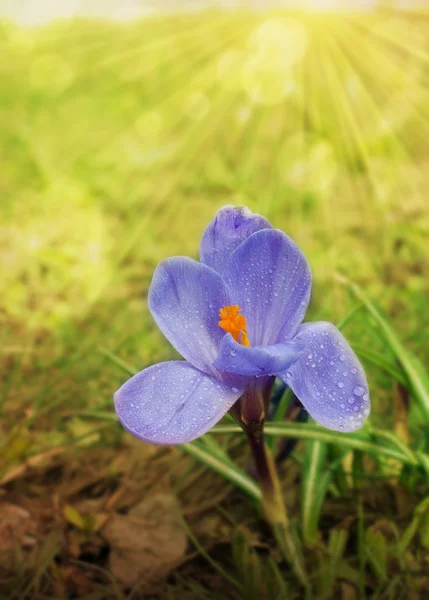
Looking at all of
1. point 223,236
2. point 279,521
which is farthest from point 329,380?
point 279,521

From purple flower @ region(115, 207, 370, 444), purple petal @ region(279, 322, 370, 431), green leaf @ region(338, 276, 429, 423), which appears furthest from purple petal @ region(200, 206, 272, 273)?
green leaf @ region(338, 276, 429, 423)

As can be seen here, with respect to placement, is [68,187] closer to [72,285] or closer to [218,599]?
[72,285]

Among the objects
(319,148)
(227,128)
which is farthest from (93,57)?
(319,148)

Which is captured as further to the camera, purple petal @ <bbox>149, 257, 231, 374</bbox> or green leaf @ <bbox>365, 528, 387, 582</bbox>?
green leaf @ <bbox>365, 528, 387, 582</bbox>

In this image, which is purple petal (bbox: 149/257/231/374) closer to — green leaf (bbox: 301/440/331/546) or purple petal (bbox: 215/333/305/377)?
purple petal (bbox: 215/333/305/377)

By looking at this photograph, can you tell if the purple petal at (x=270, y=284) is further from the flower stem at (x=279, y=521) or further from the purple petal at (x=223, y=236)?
the flower stem at (x=279, y=521)

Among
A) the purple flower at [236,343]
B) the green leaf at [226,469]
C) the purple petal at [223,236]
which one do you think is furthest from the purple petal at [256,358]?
the green leaf at [226,469]

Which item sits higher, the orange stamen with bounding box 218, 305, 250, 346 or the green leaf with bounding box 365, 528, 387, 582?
the orange stamen with bounding box 218, 305, 250, 346
